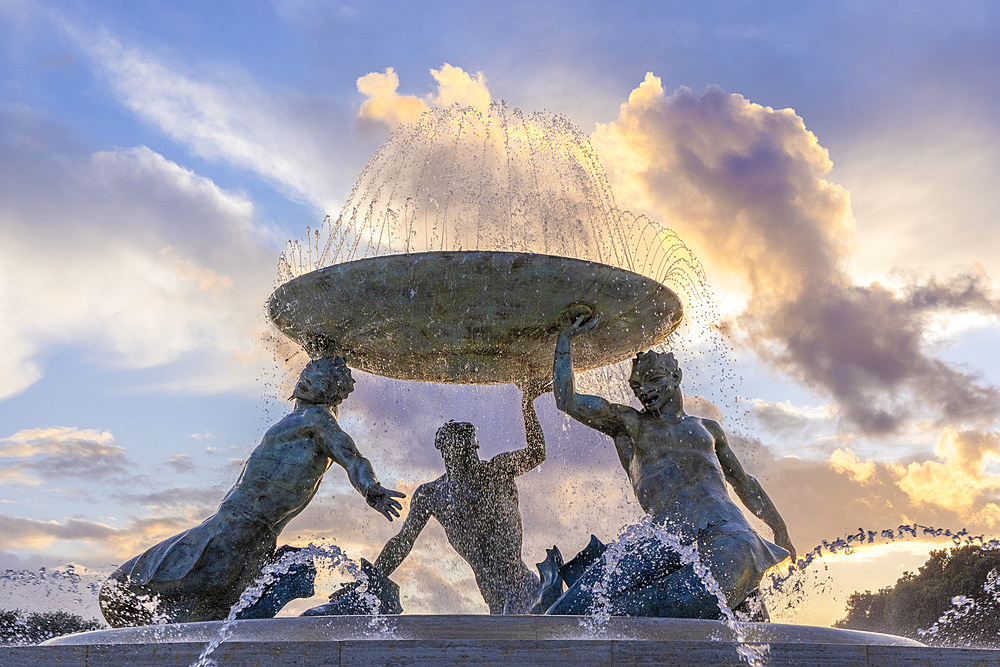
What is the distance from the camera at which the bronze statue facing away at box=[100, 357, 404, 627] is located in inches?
257

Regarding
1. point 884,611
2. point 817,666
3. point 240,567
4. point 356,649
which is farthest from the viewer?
point 884,611

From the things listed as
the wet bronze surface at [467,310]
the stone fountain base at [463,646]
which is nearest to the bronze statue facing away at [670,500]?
the wet bronze surface at [467,310]

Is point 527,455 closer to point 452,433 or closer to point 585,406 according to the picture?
point 452,433

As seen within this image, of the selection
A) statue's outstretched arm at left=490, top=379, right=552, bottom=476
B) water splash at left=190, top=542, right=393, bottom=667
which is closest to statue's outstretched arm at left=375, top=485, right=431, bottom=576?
water splash at left=190, top=542, right=393, bottom=667

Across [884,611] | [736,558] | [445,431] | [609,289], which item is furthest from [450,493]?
[884,611]

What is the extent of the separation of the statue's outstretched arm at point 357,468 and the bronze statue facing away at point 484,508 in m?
1.54

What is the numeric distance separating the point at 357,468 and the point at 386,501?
0.45 meters

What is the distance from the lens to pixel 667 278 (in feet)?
27.7

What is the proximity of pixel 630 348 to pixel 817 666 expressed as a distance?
445cm

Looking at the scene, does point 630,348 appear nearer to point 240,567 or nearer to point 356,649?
point 240,567

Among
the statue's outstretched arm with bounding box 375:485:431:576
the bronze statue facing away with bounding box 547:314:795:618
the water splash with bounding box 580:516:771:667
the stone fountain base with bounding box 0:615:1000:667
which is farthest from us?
the statue's outstretched arm with bounding box 375:485:431:576

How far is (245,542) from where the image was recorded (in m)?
6.71

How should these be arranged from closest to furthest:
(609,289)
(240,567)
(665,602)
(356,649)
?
(356,649)
(665,602)
(240,567)
(609,289)

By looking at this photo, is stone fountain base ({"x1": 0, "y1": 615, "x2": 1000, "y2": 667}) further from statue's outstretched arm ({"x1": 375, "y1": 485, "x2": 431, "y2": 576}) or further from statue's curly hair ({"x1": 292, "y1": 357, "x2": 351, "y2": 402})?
statue's outstretched arm ({"x1": 375, "y1": 485, "x2": 431, "y2": 576})
